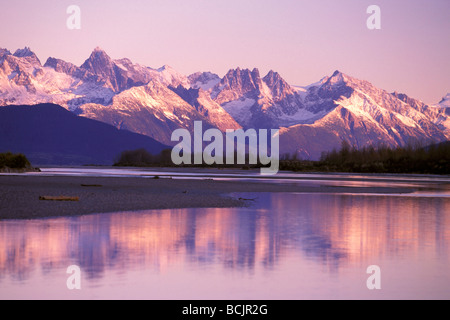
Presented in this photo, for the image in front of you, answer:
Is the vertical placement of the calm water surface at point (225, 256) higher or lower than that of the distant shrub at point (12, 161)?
lower

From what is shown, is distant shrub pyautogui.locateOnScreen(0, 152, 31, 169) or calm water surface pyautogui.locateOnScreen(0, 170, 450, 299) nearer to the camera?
calm water surface pyautogui.locateOnScreen(0, 170, 450, 299)

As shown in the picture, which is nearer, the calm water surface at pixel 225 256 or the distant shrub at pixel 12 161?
the calm water surface at pixel 225 256

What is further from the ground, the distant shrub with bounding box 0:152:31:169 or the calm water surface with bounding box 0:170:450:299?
the distant shrub with bounding box 0:152:31:169

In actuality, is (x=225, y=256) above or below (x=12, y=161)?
below

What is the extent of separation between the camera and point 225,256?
19.5 metres

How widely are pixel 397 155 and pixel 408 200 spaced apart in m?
100

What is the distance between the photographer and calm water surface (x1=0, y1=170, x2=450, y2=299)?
14945mm

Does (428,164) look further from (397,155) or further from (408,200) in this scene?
(408,200)

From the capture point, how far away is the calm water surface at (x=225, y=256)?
49.0ft

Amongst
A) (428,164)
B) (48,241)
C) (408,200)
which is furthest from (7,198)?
(428,164)

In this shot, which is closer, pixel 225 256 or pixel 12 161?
pixel 225 256

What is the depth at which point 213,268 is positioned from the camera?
17.5 m
